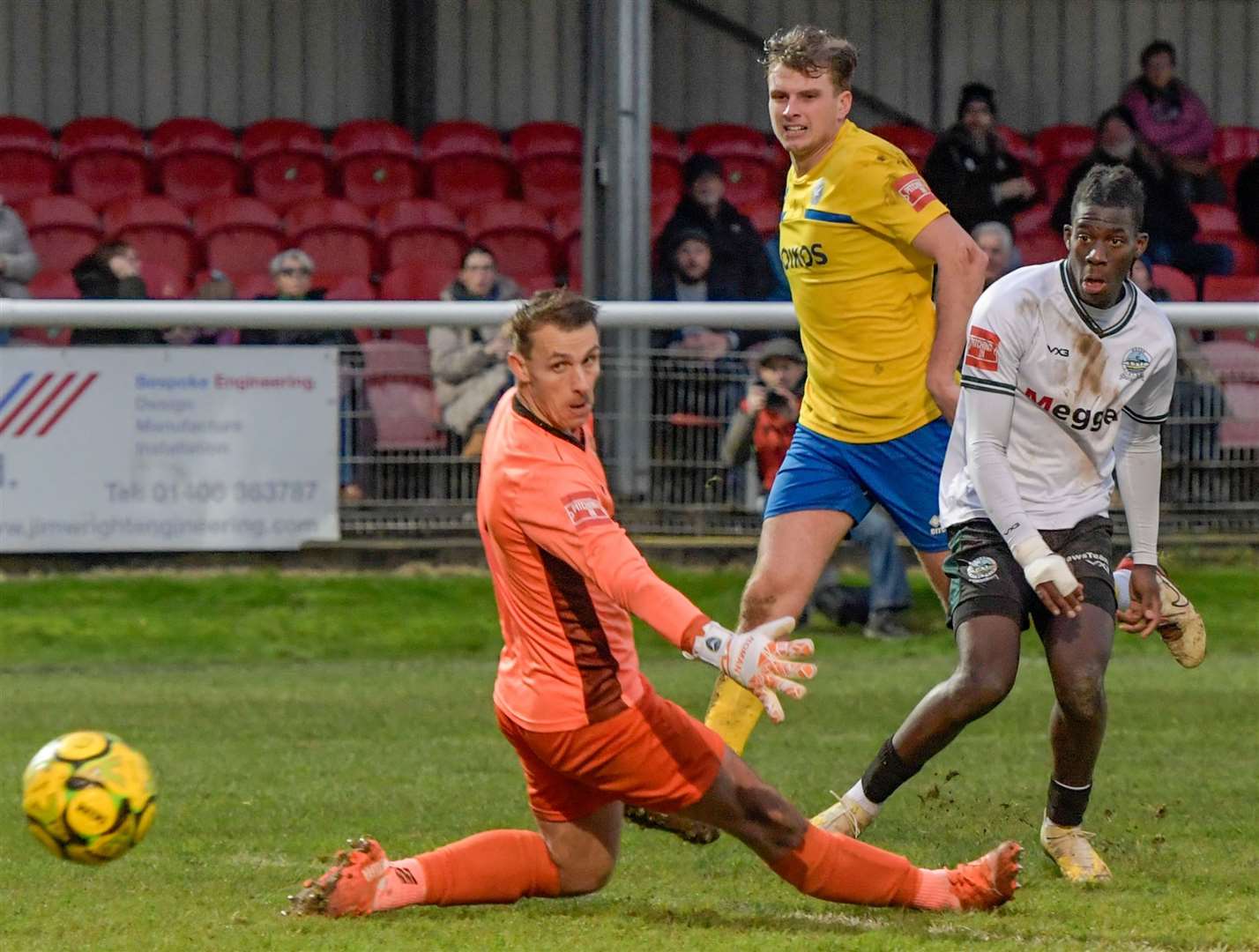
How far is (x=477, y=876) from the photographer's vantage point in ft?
16.8

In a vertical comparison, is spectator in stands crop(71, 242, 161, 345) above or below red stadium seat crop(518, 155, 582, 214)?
below

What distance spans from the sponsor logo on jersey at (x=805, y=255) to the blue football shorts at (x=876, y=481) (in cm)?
56

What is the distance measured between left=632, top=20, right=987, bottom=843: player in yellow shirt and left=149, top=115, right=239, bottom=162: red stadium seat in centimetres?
1152

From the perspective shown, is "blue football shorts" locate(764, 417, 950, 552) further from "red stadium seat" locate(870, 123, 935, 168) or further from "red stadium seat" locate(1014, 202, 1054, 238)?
→ "red stadium seat" locate(870, 123, 935, 168)

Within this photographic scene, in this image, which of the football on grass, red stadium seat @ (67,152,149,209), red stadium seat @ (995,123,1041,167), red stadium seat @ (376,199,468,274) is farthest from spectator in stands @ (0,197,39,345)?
→ the football on grass

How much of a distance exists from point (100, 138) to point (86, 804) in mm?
13258

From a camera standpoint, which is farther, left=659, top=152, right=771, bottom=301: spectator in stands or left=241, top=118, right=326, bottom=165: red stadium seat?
left=241, top=118, right=326, bottom=165: red stadium seat

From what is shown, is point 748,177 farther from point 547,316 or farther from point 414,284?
point 547,316

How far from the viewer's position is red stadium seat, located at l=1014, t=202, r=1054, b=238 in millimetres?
16094

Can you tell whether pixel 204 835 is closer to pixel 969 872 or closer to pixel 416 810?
pixel 416 810

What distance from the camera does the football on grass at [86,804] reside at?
502 cm

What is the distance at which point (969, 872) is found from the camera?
516 cm

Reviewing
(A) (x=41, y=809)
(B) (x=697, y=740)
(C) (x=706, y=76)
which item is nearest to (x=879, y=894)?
(B) (x=697, y=740)

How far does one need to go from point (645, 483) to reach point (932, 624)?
175cm
